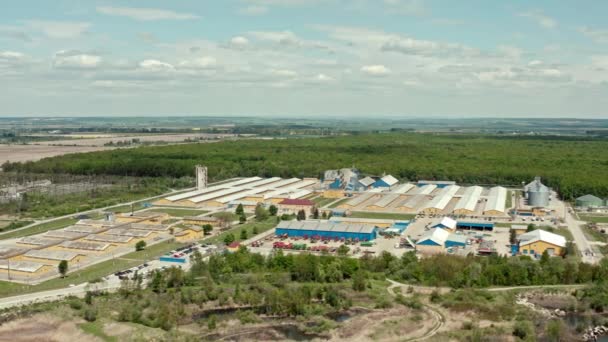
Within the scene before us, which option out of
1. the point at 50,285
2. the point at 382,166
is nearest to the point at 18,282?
the point at 50,285

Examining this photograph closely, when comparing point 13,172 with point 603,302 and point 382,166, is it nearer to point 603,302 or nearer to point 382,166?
point 382,166

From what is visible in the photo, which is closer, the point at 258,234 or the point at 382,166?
the point at 258,234

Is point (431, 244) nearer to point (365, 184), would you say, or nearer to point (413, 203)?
point (413, 203)

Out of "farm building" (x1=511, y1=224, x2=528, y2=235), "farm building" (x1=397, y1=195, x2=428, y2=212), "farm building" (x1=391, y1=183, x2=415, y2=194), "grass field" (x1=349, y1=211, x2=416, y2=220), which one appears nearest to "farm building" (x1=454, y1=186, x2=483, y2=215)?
"farm building" (x1=397, y1=195, x2=428, y2=212)

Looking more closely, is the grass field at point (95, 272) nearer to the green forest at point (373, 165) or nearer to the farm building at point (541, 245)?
the farm building at point (541, 245)

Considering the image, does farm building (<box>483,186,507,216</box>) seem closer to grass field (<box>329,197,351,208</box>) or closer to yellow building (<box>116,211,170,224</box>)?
grass field (<box>329,197,351,208</box>)

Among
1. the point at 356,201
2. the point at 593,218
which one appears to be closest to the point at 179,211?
the point at 356,201
